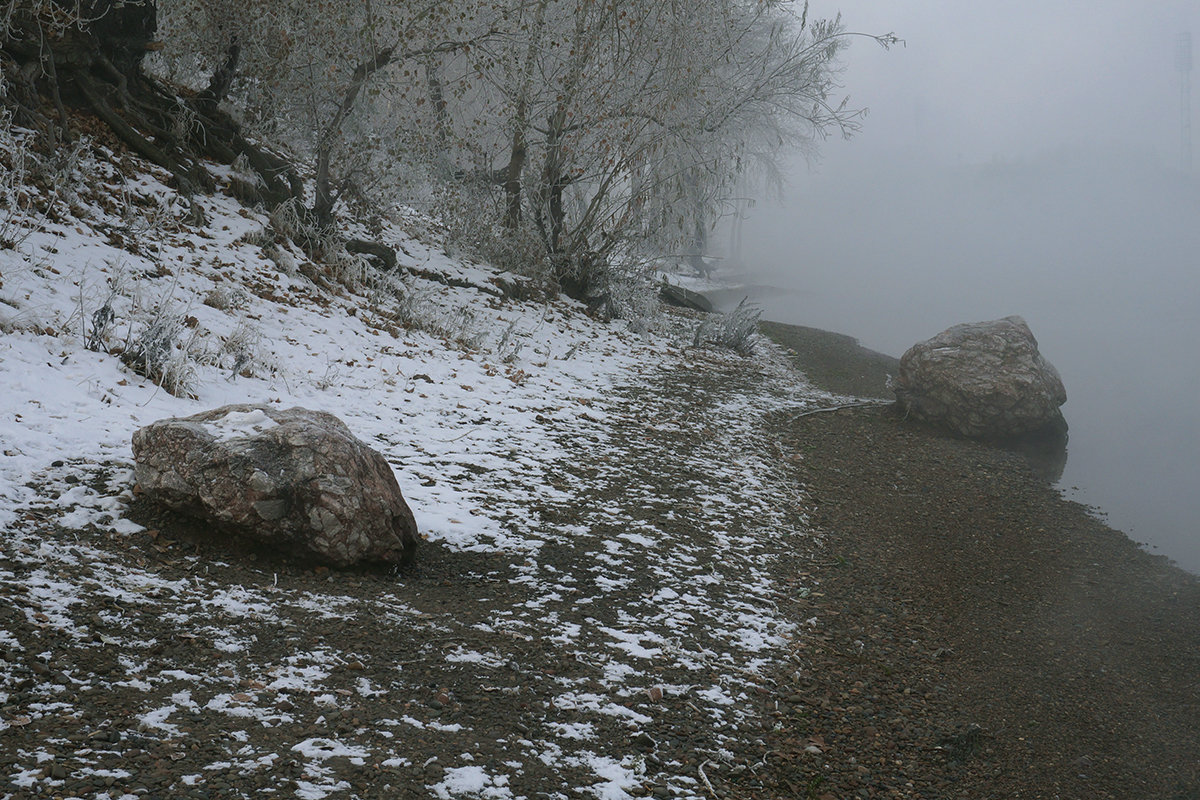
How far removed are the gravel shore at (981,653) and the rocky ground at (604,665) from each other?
18 millimetres

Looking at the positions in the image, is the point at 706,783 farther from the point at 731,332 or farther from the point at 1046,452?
the point at 731,332

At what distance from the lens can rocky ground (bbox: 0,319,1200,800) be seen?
2.54 m

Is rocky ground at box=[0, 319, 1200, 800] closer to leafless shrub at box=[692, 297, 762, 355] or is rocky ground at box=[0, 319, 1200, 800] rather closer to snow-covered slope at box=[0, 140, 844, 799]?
snow-covered slope at box=[0, 140, 844, 799]

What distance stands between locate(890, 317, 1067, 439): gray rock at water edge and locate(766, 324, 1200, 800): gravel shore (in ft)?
6.44

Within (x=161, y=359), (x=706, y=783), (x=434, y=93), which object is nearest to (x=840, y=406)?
(x=434, y=93)

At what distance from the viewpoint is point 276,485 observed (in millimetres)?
3738

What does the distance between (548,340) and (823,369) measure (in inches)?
223

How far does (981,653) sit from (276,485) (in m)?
3.71

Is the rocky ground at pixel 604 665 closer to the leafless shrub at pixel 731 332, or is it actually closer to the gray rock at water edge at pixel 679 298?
the leafless shrub at pixel 731 332

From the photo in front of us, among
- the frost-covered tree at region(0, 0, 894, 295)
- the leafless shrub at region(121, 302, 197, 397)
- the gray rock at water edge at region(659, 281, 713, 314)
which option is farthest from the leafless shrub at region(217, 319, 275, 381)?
the gray rock at water edge at region(659, 281, 713, 314)

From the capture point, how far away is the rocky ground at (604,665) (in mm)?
2539

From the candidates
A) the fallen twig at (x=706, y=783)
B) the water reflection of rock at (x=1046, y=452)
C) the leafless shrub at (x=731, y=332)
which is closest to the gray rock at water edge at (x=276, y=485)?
the fallen twig at (x=706, y=783)

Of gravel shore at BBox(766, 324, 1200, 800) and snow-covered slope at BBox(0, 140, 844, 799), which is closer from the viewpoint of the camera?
snow-covered slope at BBox(0, 140, 844, 799)

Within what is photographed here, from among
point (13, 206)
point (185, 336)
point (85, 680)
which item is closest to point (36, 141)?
point (13, 206)
